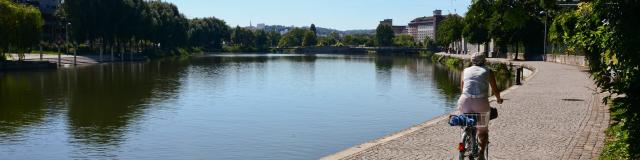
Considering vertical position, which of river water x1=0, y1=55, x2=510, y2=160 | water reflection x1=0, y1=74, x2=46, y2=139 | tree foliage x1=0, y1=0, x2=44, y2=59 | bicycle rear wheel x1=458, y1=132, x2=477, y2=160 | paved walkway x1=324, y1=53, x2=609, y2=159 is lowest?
river water x1=0, y1=55, x2=510, y2=160

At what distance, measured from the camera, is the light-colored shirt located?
11008mm

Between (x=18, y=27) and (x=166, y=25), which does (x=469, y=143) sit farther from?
(x=166, y=25)

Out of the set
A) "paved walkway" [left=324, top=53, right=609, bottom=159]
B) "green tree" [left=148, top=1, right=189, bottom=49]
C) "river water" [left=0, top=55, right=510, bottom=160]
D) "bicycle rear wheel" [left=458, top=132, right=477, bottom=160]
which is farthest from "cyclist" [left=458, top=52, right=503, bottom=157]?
"green tree" [left=148, top=1, right=189, bottom=49]

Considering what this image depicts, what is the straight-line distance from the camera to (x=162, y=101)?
35344mm

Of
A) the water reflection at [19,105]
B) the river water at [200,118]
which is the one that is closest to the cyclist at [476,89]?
the river water at [200,118]

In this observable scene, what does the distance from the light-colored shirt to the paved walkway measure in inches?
61.8

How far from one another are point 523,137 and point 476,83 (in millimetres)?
5669

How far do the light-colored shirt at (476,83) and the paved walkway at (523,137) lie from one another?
157 centimetres

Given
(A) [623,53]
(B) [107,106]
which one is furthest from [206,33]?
(A) [623,53]

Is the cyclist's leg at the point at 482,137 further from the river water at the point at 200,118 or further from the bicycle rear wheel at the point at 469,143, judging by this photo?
the river water at the point at 200,118

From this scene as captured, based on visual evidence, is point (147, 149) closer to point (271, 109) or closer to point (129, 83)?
point (271, 109)

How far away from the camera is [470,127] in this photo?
1105cm

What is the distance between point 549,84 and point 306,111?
13387 millimetres

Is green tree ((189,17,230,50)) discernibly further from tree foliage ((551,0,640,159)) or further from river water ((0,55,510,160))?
tree foliage ((551,0,640,159))
